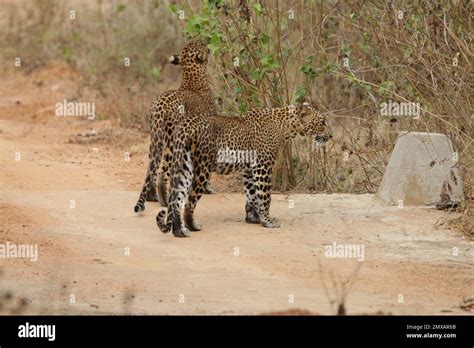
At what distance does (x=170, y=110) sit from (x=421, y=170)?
8.93 ft

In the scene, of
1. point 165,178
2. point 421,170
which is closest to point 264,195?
point 165,178

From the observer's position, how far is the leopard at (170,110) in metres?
12.5

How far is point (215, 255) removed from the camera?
10.3m

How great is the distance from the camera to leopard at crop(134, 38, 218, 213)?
12.5m

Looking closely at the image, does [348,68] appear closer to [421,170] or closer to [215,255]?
[421,170]

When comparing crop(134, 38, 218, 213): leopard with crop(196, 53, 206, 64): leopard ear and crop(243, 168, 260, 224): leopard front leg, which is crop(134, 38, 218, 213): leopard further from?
crop(243, 168, 260, 224): leopard front leg

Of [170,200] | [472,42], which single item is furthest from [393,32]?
[170,200]

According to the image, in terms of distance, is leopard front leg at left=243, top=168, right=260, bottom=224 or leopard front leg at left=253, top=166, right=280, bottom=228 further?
leopard front leg at left=243, top=168, right=260, bottom=224

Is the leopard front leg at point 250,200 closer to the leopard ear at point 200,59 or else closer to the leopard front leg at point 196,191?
the leopard front leg at point 196,191

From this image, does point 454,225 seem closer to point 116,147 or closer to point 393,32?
point 393,32

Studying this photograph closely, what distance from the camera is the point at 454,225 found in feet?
37.0

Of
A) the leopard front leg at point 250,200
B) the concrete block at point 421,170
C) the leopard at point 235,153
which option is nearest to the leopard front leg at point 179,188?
the leopard at point 235,153

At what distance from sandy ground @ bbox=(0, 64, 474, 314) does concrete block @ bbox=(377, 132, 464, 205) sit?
211mm

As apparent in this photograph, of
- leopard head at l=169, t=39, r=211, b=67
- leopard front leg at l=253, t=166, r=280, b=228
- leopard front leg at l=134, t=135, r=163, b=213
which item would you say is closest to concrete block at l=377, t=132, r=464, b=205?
leopard front leg at l=253, t=166, r=280, b=228
